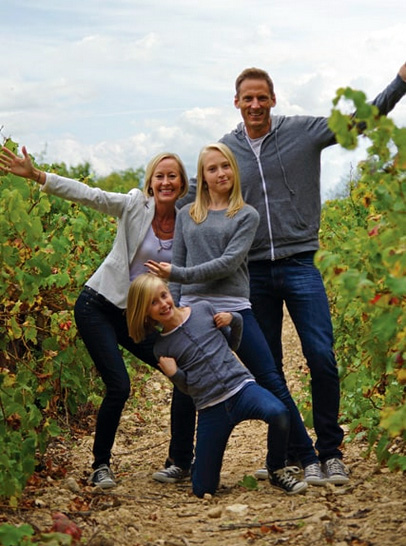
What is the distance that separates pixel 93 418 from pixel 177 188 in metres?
2.99

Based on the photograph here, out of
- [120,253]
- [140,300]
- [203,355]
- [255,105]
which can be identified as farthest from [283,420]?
[255,105]

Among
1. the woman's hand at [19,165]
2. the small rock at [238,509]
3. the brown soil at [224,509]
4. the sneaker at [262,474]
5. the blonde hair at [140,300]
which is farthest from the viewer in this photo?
the sneaker at [262,474]

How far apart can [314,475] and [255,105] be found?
1994 millimetres

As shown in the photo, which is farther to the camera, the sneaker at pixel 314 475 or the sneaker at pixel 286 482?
the sneaker at pixel 314 475

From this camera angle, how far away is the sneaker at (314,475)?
16.4ft

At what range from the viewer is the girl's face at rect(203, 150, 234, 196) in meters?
4.80

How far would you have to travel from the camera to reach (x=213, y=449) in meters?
4.85

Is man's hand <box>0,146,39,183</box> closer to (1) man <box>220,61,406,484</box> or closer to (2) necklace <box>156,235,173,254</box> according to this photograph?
(2) necklace <box>156,235,173,254</box>

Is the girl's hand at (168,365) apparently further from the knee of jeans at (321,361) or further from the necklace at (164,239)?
the knee of jeans at (321,361)

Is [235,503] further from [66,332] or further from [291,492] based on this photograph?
[66,332]

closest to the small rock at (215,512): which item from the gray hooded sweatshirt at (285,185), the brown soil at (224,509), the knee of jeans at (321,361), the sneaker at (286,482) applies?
the brown soil at (224,509)

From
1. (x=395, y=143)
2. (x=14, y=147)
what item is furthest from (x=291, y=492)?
(x=14, y=147)

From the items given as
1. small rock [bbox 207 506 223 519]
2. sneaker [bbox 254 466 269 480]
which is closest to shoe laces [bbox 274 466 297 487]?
sneaker [bbox 254 466 269 480]

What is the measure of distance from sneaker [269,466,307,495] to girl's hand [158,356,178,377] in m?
0.80
